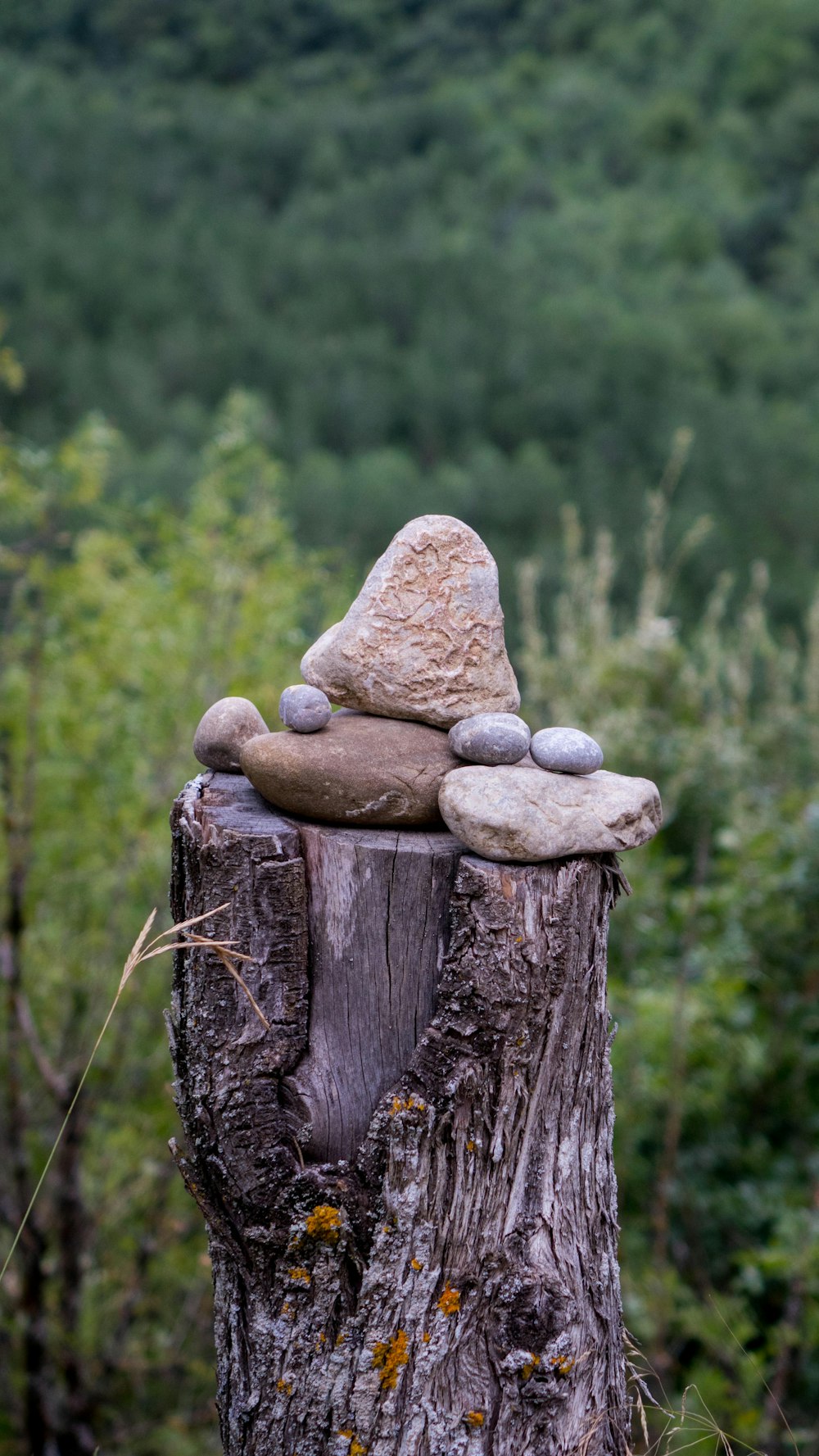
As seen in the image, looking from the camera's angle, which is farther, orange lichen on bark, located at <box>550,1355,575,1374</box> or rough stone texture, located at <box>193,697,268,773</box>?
rough stone texture, located at <box>193,697,268,773</box>

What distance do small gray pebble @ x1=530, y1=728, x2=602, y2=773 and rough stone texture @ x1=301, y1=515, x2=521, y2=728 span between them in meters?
0.23

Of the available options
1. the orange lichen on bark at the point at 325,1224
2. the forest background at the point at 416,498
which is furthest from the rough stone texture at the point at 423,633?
the forest background at the point at 416,498

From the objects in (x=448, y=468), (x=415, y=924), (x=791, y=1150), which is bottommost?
(x=791, y=1150)

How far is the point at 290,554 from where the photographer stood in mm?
6441

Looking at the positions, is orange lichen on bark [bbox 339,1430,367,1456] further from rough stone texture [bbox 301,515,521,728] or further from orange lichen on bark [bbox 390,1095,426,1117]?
rough stone texture [bbox 301,515,521,728]

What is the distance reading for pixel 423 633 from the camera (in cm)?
226

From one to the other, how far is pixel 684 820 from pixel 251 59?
15683 millimetres

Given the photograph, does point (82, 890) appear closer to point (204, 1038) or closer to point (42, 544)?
point (42, 544)

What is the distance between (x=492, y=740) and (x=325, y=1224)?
864mm

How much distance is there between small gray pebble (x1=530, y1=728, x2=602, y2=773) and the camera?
2.07m

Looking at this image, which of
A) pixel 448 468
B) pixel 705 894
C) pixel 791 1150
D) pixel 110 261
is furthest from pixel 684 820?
pixel 110 261

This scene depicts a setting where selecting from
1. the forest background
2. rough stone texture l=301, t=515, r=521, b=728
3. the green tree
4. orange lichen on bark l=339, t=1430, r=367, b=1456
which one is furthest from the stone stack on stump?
the green tree

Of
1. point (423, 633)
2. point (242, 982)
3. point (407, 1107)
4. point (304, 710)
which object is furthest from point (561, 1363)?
point (423, 633)

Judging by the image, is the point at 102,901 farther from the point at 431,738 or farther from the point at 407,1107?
the point at 407,1107
